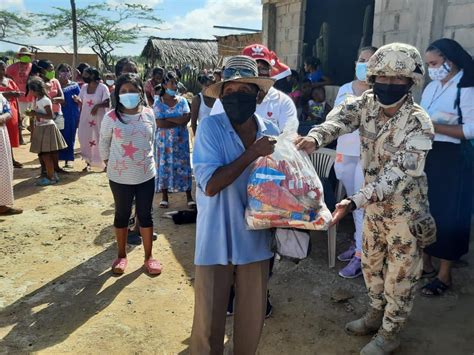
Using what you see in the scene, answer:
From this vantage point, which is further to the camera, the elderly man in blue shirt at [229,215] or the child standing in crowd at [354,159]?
the child standing in crowd at [354,159]

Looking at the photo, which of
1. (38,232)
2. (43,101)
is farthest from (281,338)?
(43,101)

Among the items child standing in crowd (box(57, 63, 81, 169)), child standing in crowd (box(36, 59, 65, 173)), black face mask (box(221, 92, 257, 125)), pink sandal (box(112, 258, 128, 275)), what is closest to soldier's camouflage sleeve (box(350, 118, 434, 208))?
black face mask (box(221, 92, 257, 125))

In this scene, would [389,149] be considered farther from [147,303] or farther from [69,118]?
[69,118]

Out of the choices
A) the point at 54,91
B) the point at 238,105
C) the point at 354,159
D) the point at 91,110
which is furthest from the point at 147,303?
the point at 54,91

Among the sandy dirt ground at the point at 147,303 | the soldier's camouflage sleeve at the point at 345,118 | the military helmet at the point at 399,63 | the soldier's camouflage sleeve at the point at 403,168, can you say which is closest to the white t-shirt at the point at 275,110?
the soldier's camouflage sleeve at the point at 345,118

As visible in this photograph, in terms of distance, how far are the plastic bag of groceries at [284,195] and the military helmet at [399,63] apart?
0.75 m

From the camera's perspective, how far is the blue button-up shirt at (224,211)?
6.75ft

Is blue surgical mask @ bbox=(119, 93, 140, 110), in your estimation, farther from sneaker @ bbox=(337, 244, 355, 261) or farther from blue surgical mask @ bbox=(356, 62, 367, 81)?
sneaker @ bbox=(337, 244, 355, 261)

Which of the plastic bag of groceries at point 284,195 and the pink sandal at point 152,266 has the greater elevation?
the plastic bag of groceries at point 284,195

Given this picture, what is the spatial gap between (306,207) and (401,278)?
1.03m

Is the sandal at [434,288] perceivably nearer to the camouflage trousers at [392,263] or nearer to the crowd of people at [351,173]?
the crowd of people at [351,173]

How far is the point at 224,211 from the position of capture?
209 cm

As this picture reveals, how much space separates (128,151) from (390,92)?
225cm

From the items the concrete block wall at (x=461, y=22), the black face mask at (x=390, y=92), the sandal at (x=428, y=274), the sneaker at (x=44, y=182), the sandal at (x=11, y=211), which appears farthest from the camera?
the sneaker at (x=44, y=182)
